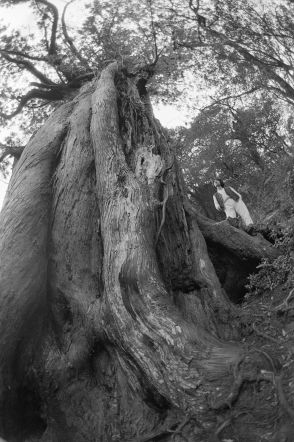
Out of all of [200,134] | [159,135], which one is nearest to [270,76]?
[200,134]

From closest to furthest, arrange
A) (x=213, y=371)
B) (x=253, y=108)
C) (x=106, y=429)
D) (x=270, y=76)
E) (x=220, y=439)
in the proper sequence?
(x=220, y=439) < (x=213, y=371) < (x=106, y=429) < (x=270, y=76) < (x=253, y=108)

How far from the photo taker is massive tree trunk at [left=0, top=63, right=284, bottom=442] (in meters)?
3.60

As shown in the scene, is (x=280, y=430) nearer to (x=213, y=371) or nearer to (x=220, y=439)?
(x=220, y=439)

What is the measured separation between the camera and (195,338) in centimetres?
368

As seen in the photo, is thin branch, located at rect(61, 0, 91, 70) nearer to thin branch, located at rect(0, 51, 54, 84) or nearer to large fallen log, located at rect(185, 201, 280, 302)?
thin branch, located at rect(0, 51, 54, 84)

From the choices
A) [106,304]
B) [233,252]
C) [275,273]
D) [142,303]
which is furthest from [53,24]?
[142,303]

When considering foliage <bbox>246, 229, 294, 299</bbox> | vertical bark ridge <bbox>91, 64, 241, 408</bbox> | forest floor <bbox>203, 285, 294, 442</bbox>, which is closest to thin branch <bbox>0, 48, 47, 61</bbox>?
vertical bark ridge <bbox>91, 64, 241, 408</bbox>

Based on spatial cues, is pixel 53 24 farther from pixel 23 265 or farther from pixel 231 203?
pixel 23 265

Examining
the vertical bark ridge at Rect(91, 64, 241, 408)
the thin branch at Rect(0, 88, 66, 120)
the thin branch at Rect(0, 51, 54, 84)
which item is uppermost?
the thin branch at Rect(0, 51, 54, 84)

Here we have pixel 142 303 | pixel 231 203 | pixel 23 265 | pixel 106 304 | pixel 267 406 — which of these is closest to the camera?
pixel 267 406

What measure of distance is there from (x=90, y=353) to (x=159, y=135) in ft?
12.0

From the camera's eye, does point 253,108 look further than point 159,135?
Yes

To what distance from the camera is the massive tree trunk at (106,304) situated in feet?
11.8

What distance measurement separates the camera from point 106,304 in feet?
13.9
